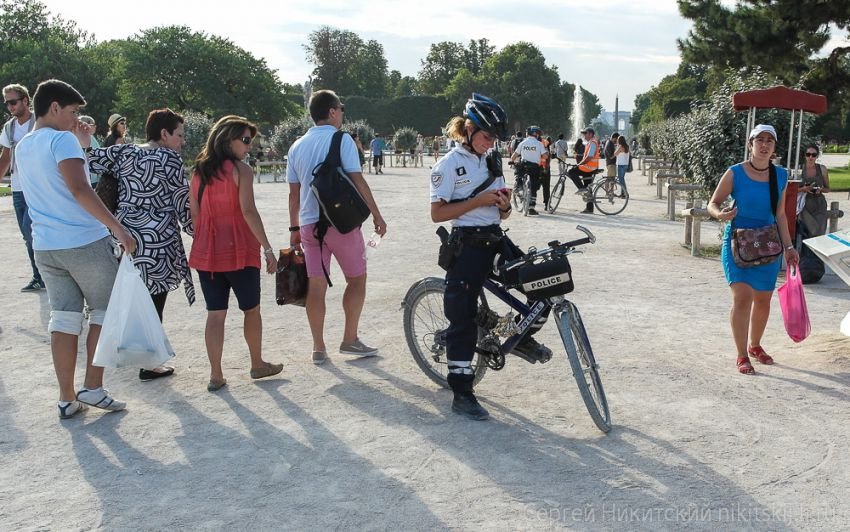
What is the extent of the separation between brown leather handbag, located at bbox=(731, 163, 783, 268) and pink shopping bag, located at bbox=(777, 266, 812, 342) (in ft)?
0.84

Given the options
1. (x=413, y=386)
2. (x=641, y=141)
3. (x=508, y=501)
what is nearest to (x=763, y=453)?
(x=508, y=501)

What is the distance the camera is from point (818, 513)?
3438 millimetres

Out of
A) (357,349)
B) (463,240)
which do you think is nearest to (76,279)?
(357,349)

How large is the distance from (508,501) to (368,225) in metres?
10.1

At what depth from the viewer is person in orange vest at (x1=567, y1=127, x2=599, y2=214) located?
1596 centimetres

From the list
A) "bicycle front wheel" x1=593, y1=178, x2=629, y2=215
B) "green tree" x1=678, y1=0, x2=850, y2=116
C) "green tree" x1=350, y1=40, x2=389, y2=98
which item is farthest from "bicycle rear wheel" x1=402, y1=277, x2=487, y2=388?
"green tree" x1=350, y1=40, x2=389, y2=98

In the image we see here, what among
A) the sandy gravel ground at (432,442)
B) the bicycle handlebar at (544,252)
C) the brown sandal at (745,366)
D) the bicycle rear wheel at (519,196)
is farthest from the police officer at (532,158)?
the bicycle handlebar at (544,252)

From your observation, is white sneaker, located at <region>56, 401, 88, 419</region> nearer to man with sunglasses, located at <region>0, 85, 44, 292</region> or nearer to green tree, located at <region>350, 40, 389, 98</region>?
man with sunglasses, located at <region>0, 85, 44, 292</region>

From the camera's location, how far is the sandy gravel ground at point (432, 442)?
349 centimetres

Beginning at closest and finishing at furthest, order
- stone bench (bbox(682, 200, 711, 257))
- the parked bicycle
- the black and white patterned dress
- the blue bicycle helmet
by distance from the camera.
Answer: the blue bicycle helmet < the black and white patterned dress < stone bench (bbox(682, 200, 711, 257)) < the parked bicycle

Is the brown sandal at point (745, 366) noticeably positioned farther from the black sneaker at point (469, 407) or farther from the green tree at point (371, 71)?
the green tree at point (371, 71)

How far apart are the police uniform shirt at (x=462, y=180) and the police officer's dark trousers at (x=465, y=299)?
2.4 inches

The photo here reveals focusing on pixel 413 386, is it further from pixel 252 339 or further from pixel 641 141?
pixel 641 141

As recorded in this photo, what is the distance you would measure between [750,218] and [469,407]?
7.70ft
